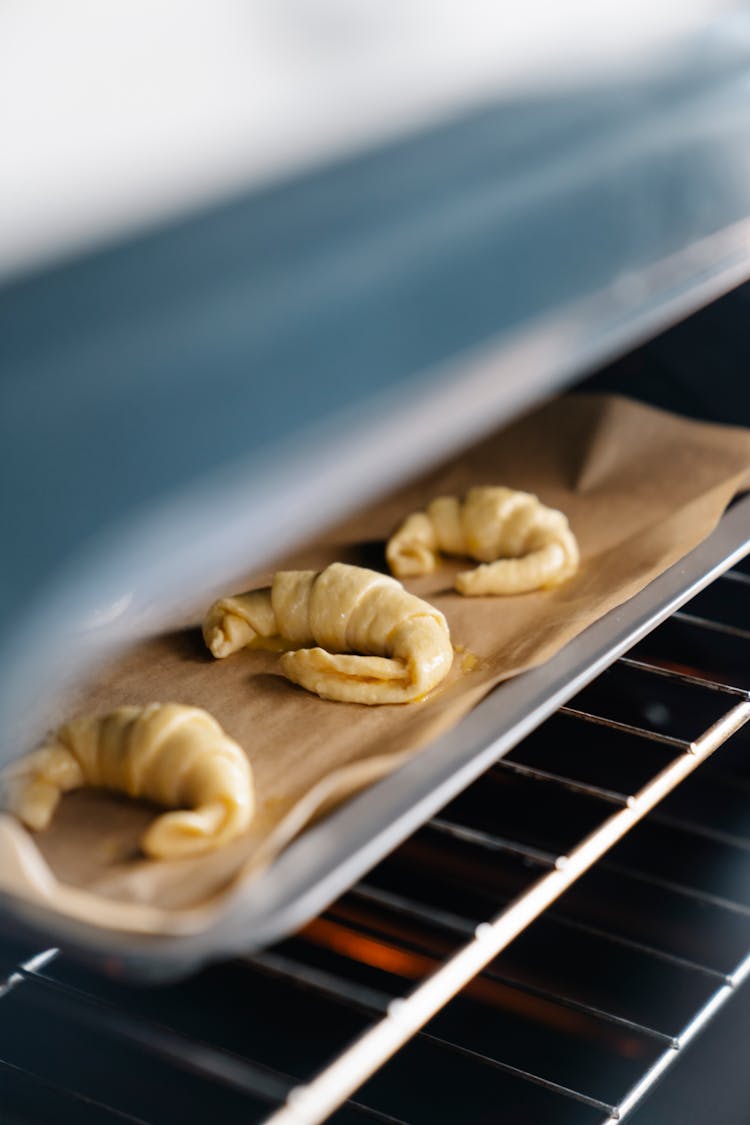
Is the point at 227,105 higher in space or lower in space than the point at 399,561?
higher

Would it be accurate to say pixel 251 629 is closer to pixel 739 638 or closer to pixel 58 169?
pixel 58 169

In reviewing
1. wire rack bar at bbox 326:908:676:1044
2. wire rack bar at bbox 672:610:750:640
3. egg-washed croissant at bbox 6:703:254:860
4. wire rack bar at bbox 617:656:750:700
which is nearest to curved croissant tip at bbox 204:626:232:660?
egg-washed croissant at bbox 6:703:254:860

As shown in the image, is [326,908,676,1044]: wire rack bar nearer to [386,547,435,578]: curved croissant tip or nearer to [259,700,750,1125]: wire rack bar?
[259,700,750,1125]: wire rack bar

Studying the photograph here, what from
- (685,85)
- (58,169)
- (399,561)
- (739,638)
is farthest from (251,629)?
(685,85)

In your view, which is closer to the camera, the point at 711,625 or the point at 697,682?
the point at 697,682

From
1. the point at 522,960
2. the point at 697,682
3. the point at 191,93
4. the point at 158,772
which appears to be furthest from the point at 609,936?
the point at 191,93

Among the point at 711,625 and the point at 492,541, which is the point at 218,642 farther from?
the point at 711,625

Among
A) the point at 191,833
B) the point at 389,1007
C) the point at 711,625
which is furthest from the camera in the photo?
the point at 711,625
